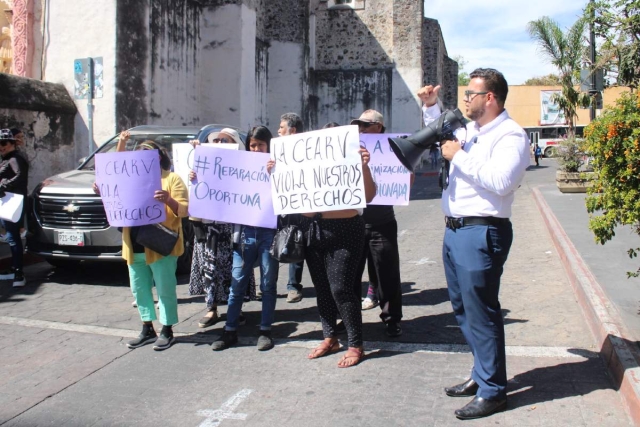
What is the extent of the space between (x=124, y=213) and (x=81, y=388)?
5.16 ft

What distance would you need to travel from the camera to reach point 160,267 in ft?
18.3

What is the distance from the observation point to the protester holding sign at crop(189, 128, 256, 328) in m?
6.40

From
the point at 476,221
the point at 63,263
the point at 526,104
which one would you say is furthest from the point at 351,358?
the point at 526,104

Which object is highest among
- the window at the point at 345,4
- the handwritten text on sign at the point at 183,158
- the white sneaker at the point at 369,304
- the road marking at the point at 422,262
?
the window at the point at 345,4

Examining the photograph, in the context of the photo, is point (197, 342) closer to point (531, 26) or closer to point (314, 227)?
point (314, 227)

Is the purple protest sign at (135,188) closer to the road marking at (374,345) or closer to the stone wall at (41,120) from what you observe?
the road marking at (374,345)

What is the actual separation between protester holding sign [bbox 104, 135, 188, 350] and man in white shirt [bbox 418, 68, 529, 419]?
106 inches

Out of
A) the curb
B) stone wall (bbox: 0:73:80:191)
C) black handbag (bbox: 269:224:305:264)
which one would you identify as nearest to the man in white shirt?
the curb

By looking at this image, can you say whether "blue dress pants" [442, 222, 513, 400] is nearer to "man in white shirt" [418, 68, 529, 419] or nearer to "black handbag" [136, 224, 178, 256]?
"man in white shirt" [418, 68, 529, 419]

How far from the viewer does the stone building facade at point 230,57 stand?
13664 millimetres

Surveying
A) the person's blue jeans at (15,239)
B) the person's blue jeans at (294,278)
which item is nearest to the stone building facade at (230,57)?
the person's blue jeans at (15,239)

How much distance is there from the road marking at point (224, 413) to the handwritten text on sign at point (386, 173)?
2.45 metres

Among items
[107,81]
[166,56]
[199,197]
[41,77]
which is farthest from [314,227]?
[166,56]

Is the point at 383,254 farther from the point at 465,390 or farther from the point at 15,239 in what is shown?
the point at 15,239
